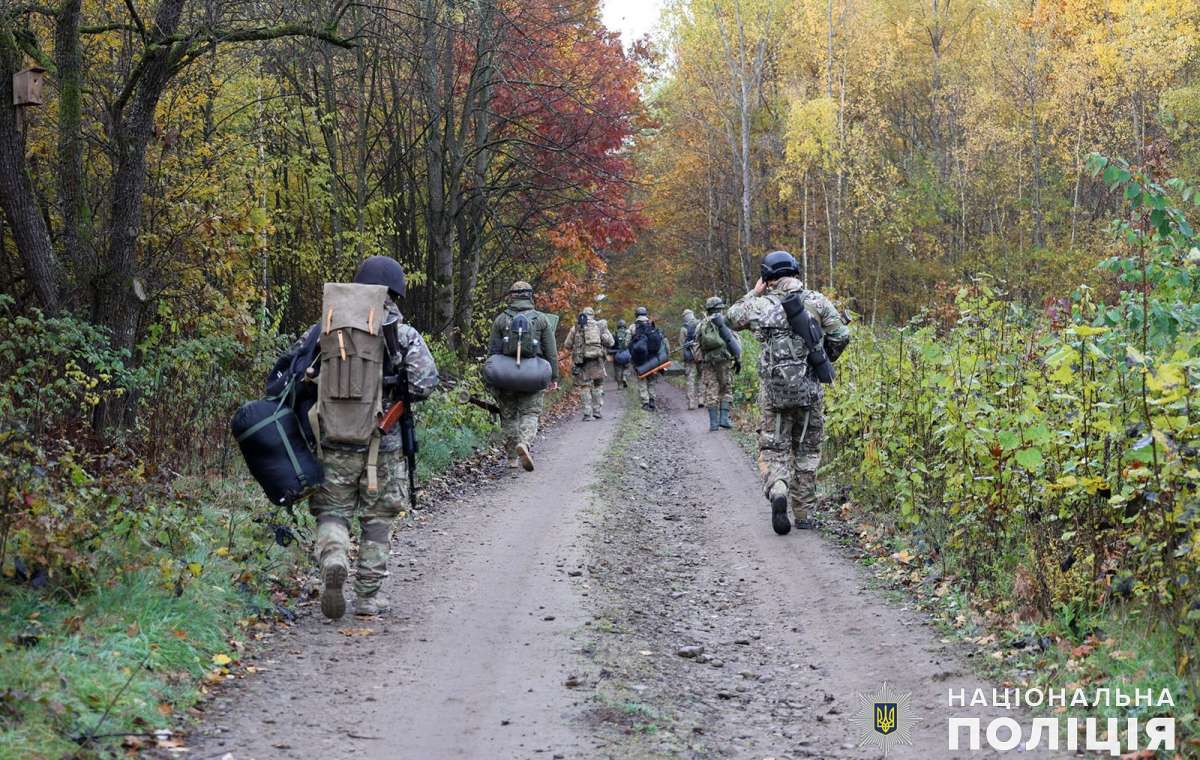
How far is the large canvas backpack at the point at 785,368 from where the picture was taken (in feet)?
32.1

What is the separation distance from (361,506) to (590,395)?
16.1 metres

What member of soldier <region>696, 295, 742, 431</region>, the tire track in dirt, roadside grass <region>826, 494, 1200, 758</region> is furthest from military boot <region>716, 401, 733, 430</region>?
roadside grass <region>826, 494, 1200, 758</region>

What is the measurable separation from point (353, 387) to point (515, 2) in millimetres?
13529

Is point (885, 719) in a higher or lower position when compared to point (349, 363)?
lower

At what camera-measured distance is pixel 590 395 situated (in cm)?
2309

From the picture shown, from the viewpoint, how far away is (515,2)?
1856 cm

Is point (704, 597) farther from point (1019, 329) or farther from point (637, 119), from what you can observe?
point (637, 119)

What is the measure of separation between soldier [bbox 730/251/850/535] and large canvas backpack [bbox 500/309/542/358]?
4258 millimetres

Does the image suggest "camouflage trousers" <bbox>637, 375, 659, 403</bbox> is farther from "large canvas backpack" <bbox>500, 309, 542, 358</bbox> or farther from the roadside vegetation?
the roadside vegetation

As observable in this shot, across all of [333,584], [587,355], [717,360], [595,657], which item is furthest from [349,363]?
[587,355]

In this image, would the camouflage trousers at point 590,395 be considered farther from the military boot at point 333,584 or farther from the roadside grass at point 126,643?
the military boot at point 333,584

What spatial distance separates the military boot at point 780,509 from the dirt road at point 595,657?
104mm

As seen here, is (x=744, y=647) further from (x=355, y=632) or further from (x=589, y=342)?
(x=589, y=342)

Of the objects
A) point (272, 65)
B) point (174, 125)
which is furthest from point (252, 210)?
point (272, 65)
